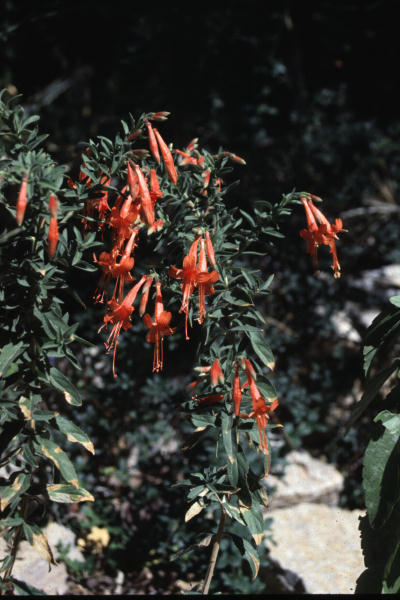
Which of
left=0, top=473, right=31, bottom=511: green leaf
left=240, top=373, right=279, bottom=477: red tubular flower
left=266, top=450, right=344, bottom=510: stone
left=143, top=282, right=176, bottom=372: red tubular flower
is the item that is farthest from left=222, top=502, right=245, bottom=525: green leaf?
left=266, top=450, right=344, bottom=510: stone

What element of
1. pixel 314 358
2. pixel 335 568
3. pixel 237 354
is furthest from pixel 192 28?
pixel 335 568

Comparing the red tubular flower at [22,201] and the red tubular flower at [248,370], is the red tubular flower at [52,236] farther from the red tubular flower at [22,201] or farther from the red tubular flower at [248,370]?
the red tubular flower at [248,370]

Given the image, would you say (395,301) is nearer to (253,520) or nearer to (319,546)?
(253,520)

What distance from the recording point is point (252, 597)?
6.39ft

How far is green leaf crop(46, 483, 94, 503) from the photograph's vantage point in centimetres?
161

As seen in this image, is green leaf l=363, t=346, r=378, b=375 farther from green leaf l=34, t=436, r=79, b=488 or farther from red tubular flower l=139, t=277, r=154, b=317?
green leaf l=34, t=436, r=79, b=488

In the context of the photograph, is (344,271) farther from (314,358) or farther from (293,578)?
(293,578)

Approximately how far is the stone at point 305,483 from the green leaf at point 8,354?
1.91 m

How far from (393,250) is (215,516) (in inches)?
106

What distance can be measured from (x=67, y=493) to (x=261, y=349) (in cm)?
71

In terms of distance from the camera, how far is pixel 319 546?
9.06ft

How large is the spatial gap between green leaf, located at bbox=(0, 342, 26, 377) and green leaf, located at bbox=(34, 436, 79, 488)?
25cm

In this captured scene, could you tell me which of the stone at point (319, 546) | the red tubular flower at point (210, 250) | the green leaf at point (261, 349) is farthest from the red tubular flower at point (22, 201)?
the stone at point (319, 546)

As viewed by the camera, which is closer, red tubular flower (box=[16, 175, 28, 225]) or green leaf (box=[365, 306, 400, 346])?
red tubular flower (box=[16, 175, 28, 225])
